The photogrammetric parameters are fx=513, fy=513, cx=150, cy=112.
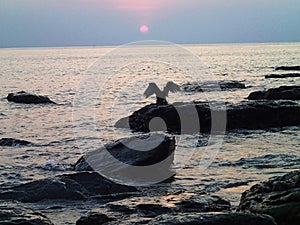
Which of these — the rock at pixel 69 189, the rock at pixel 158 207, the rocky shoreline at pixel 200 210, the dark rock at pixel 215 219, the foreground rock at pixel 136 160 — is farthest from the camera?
the foreground rock at pixel 136 160

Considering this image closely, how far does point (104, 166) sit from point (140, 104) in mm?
19809

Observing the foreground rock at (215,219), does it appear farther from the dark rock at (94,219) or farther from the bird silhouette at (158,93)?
the bird silhouette at (158,93)

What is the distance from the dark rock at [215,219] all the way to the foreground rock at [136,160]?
519 centimetres

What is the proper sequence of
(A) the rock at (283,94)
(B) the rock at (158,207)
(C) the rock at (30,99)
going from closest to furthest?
(B) the rock at (158,207) < (A) the rock at (283,94) < (C) the rock at (30,99)

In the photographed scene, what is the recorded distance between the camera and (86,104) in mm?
34656

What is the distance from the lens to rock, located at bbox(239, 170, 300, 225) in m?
7.81

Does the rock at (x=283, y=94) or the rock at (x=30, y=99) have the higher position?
the rock at (x=283, y=94)

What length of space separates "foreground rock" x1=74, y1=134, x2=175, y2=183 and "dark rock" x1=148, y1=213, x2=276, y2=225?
5.19m

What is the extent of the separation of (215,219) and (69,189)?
4533mm

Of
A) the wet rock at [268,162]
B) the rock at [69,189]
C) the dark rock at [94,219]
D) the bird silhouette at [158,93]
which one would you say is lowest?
the wet rock at [268,162]

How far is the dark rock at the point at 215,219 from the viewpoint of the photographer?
7.07m

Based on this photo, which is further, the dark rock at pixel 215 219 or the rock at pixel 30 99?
the rock at pixel 30 99

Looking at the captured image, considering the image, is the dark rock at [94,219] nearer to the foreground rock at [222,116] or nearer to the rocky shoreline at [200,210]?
the rocky shoreline at [200,210]

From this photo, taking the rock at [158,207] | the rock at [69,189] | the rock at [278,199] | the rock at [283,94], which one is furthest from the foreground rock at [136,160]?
the rock at [283,94]
